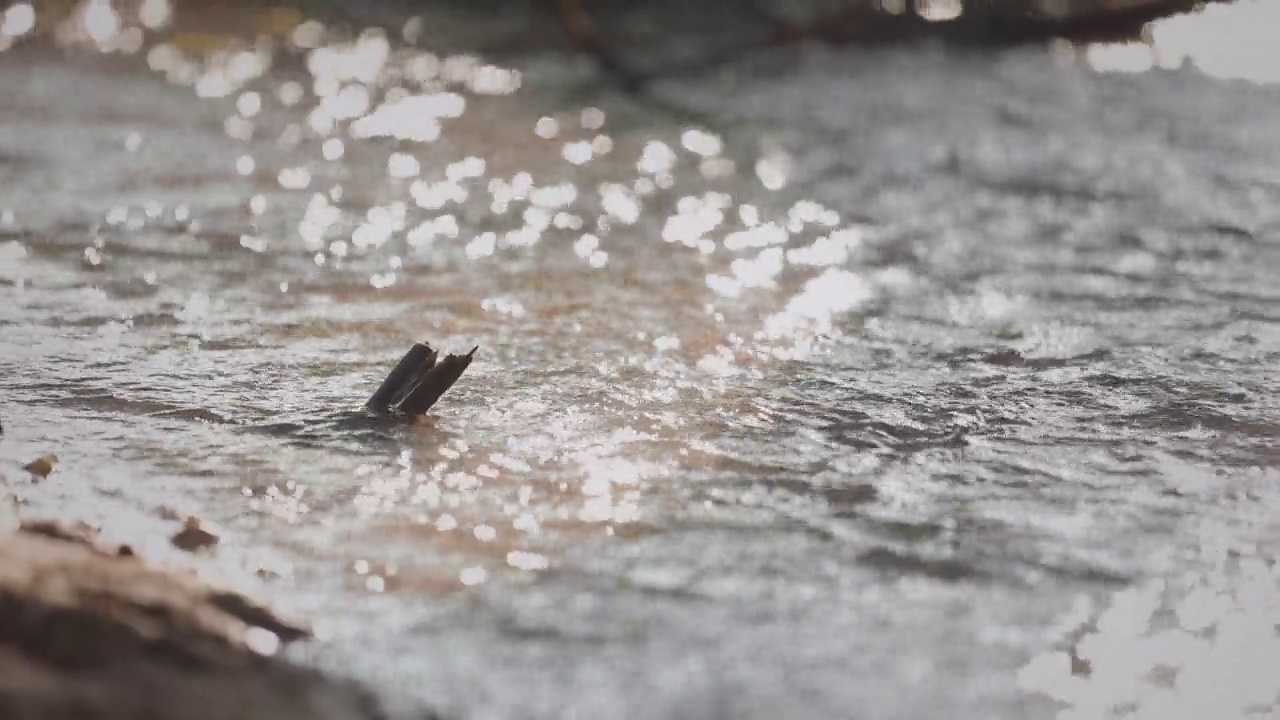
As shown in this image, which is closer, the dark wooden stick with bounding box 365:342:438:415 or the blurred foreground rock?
the blurred foreground rock

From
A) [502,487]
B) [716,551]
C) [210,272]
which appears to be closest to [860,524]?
[716,551]

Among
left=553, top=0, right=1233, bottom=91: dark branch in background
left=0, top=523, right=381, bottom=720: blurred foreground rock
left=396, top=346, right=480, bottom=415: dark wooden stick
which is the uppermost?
left=553, top=0, right=1233, bottom=91: dark branch in background

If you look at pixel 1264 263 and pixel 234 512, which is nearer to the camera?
pixel 234 512

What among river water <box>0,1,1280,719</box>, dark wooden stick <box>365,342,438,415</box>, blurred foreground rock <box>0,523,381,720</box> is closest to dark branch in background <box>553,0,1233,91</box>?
river water <box>0,1,1280,719</box>

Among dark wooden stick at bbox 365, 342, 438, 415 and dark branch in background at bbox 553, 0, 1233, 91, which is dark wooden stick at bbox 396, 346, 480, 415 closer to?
dark wooden stick at bbox 365, 342, 438, 415

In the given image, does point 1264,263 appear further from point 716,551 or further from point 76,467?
point 76,467
